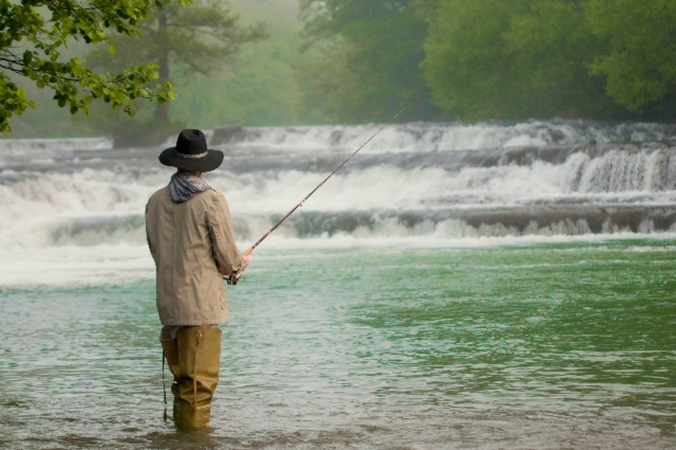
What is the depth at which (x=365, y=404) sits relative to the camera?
21.9ft

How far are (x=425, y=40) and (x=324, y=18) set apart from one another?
492 inches

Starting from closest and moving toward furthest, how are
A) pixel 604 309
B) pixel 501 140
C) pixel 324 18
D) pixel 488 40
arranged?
pixel 604 309
pixel 501 140
pixel 488 40
pixel 324 18

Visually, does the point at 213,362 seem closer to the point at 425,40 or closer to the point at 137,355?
the point at 137,355

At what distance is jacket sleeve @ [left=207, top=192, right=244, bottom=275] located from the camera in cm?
550

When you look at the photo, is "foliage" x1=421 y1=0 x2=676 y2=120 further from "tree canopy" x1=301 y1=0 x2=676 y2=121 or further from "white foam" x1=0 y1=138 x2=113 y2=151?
"white foam" x1=0 y1=138 x2=113 y2=151

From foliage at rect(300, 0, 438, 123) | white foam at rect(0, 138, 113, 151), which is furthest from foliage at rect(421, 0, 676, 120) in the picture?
white foam at rect(0, 138, 113, 151)

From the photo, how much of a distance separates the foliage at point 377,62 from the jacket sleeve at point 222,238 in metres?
56.9

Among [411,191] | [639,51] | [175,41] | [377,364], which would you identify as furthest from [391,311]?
[175,41]

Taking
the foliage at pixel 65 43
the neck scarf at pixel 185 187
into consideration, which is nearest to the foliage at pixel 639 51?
the foliage at pixel 65 43

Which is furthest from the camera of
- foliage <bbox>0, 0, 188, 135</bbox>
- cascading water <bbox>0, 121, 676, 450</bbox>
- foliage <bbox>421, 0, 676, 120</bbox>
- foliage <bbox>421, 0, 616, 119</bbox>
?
foliage <bbox>421, 0, 616, 119</bbox>

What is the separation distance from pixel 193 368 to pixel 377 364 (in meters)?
2.68

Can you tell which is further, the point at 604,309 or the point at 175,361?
the point at 604,309

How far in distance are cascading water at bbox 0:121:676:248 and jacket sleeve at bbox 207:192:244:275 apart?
16455 mm

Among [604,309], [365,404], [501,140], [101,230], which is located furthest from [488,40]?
[365,404]
